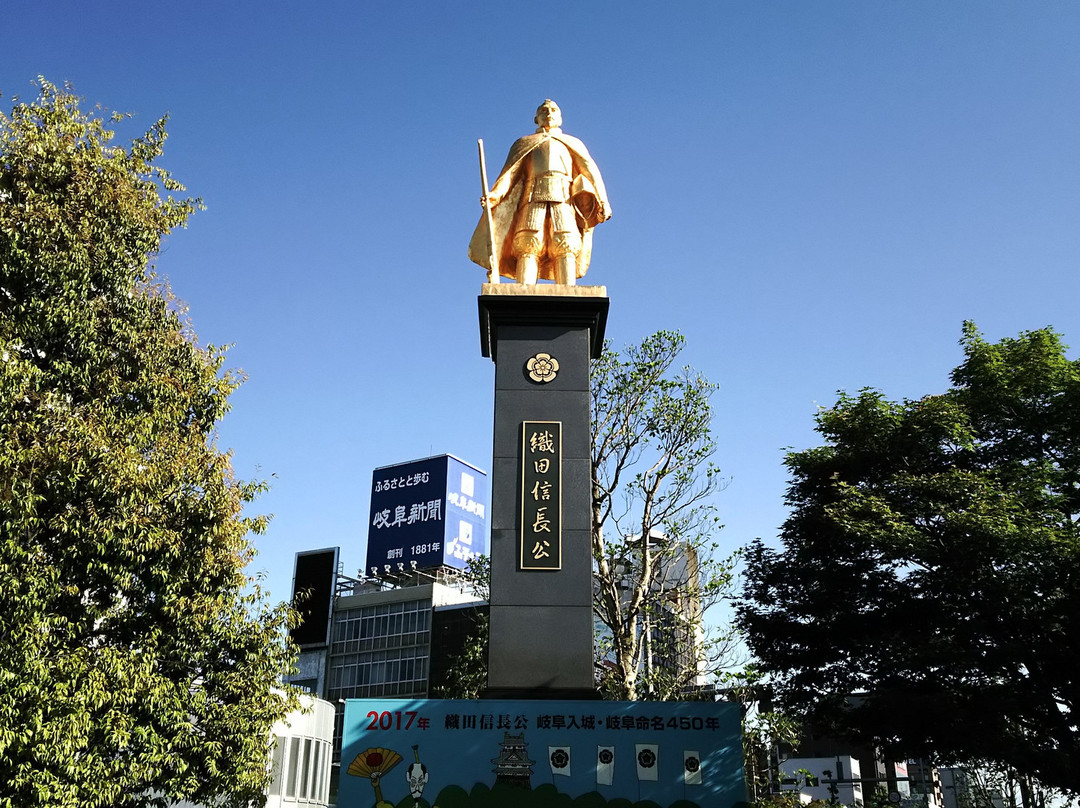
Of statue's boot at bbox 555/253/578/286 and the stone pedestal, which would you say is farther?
statue's boot at bbox 555/253/578/286

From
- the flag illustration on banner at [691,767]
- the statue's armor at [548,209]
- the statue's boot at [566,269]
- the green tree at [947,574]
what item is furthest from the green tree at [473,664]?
the flag illustration on banner at [691,767]

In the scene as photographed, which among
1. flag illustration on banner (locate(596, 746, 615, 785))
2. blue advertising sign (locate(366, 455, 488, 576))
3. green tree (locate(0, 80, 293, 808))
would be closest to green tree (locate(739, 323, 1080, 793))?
flag illustration on banner (locate(596, 746, 615, 785))

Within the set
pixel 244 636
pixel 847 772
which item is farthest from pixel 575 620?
pixel 847 772

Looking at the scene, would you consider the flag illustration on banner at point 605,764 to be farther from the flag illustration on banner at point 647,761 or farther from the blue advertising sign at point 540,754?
the flag illustration on banner at point 647,761

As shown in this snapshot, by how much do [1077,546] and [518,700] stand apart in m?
7.53

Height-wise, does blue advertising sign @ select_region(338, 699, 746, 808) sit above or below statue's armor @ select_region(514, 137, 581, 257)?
below

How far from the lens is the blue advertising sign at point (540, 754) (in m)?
7.84

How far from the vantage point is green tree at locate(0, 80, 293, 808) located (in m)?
7.80

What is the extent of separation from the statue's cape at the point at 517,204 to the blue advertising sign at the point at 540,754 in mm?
5001

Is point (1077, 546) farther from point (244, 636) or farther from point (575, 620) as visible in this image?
point (244, 636)

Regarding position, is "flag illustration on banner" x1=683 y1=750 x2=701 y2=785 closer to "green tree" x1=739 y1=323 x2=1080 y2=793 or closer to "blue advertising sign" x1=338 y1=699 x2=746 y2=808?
"blue advertising sign" x1=338 y1=699 x2=746 y2=808

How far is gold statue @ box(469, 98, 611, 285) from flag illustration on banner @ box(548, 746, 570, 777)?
5.09m

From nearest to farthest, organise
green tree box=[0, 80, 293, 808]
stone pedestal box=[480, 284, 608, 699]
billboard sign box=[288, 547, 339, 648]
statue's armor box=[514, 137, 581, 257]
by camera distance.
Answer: green tree box=[0, 80, 293, 808] < stone pedestal box=[480, 284, 608, 699] < statue's armor box=[514, 137, 581, 257] < billboard sign box=[288, 547, 339, 648]

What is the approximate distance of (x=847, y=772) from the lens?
30906 millimetres
